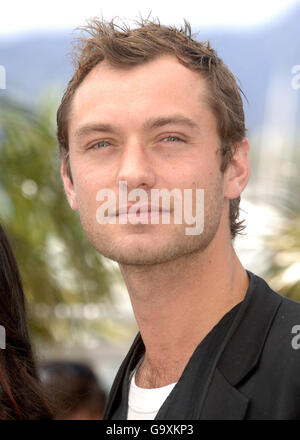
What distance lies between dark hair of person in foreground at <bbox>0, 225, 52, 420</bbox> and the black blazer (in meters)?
0.72

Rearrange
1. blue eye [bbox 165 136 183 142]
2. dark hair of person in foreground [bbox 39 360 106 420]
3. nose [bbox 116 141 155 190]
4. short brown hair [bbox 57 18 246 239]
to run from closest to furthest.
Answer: nose [bbox 116 141 155 190]
blue eye [bbox 165 136 183 142]
short brown hair [bbox 57 18 246 239]
dark hair of person in foreground [bbox 39 360 106 420]

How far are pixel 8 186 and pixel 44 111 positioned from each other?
1.40 metres

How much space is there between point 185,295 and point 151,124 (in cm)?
60

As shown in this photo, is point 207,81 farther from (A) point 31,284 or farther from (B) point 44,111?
(B) point 44,111

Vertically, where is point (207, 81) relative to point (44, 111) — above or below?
below

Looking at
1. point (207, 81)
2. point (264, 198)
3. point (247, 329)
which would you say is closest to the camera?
point (247, 329)

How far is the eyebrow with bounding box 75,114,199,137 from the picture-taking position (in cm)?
208

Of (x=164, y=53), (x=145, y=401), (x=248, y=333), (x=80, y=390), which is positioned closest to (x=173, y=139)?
(x=164, y=53)

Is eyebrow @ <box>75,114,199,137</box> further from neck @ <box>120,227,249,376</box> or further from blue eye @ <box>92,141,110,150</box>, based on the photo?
neck @ <box>120,227,249,376</box>

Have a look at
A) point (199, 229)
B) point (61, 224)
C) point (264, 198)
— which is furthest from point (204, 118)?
point (61, 224)

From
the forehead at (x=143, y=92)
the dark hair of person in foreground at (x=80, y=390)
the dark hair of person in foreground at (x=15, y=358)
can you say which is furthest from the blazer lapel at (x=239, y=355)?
the dark hair of person in foreground at (x=80, y=390)

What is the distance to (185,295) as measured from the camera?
7.23 feet

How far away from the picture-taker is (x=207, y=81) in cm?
230

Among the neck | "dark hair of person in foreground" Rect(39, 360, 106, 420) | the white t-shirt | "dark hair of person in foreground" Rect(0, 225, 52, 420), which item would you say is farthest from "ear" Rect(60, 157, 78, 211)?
"dark hair of person in foreground" Rect(39, 360, 106, 420)
